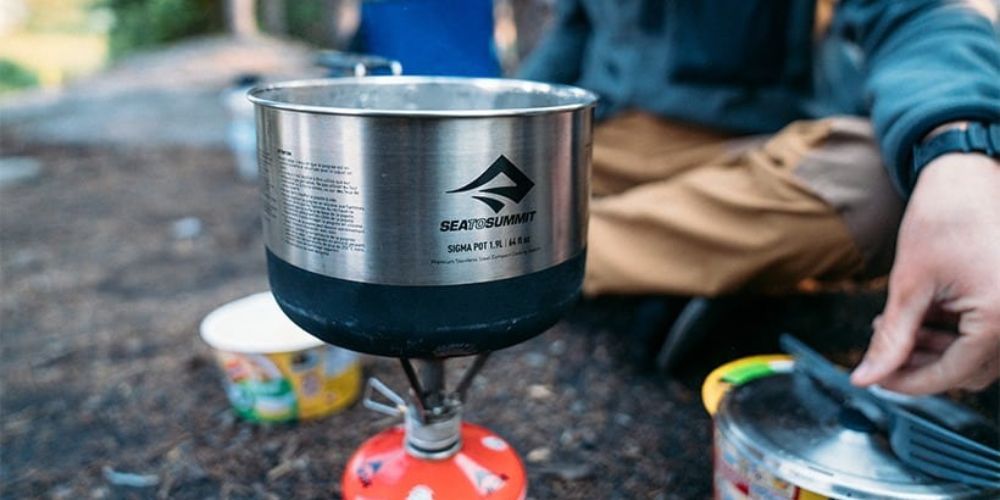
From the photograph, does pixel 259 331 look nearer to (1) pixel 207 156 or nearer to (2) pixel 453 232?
(2) pixel 453 232

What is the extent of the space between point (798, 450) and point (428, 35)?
1.08 meters

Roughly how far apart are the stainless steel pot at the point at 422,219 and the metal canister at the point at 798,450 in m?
0.33

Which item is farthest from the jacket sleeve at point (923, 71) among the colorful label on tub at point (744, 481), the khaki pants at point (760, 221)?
the colorful label on tub at point (744, 481)

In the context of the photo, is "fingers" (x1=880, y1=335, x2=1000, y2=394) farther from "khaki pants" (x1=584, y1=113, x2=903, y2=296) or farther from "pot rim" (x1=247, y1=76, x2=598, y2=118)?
"pot rim" (x1=247, y1=76, x2=598, y2=118)

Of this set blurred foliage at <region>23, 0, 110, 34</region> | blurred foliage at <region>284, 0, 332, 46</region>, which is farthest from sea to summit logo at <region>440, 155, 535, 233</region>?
blurred foliage at <region>23, 0, 110, 34</region>

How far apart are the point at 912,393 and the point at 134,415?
1.37 m

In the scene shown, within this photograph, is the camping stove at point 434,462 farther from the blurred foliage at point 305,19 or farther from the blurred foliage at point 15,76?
the blurred foliage at point 15,76

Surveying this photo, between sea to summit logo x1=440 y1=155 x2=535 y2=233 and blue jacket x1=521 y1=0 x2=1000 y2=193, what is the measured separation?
600 mm

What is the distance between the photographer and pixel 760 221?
1346 mm

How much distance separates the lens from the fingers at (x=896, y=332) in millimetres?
933

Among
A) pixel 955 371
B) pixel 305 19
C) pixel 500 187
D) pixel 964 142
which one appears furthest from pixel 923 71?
pixel 305 19

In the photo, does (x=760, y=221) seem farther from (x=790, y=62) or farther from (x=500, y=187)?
(x=500, y=187)

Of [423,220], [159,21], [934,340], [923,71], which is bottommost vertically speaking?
[934,340]

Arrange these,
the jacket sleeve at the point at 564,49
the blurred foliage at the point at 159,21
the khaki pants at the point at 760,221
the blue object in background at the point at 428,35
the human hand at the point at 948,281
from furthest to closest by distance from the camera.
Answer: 1. the blurred foliage at the point at 159,21
2. the jacket sleeve at the point at 564,49
3. the blue object in background at the point at 428,35
4. the khaki pants at the point at 760,221
5. the human hand at the point at 948,281
